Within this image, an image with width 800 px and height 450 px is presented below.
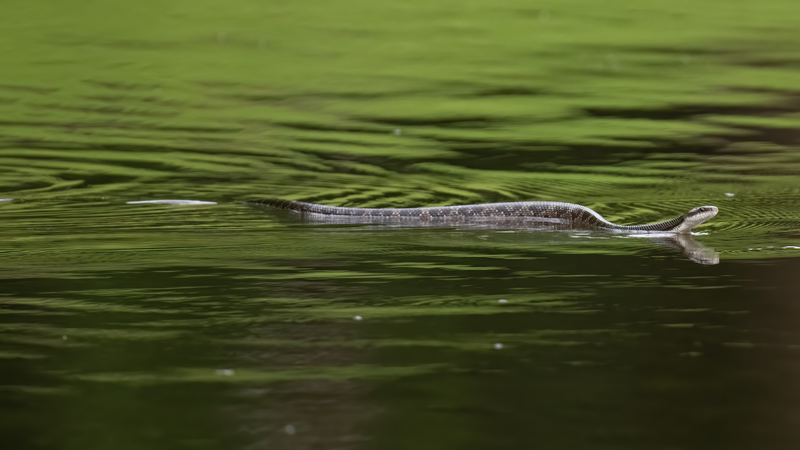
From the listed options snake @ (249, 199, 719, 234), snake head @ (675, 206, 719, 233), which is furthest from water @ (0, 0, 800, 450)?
snake @ (249, 199, 719, 234)

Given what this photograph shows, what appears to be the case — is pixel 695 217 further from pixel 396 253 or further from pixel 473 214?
pixel 396 253

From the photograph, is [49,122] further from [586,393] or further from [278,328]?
[586,393]

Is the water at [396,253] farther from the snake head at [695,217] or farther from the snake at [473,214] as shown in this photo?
the snake at [473,214]

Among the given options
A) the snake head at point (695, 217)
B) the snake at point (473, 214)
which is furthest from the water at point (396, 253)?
the snake at point (473, 214)

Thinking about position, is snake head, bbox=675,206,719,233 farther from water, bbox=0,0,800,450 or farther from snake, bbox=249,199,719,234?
snake, bbox=249,199,719,234

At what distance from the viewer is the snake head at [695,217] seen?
31.7 feet

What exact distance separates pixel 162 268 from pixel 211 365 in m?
2.74

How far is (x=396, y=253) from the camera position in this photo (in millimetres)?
8445

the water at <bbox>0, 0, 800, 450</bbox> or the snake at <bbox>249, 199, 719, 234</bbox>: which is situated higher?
the water at <bbox>0, 0, 800, 450</bbox>

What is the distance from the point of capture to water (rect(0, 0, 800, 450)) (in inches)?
175

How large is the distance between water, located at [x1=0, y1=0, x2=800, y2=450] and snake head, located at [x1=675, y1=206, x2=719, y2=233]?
144mm

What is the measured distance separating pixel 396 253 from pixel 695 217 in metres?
2.85

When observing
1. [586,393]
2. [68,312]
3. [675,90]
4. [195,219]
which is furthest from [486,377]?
[675,90]

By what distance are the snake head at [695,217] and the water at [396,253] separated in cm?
14
